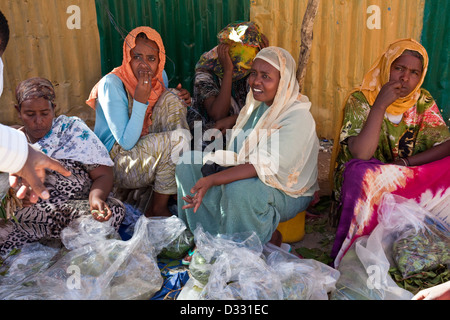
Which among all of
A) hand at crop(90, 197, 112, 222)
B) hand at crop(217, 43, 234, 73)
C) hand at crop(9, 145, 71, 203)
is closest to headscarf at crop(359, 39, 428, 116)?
hand at crop(217, 43, 234, 73)

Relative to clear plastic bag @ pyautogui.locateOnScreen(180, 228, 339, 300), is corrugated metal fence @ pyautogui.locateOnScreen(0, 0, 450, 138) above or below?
above

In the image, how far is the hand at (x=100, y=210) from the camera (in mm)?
3119

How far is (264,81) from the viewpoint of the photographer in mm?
3295

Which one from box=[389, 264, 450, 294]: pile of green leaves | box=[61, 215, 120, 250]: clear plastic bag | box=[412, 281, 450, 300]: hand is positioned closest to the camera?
box=[412, 281, 450, 300]: hand

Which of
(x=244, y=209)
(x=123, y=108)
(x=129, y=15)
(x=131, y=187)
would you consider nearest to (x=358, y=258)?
(x=244, y=209)

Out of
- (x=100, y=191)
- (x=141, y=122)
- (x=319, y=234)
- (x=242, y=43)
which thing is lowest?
(x=319, y=234)

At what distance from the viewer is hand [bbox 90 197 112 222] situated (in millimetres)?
3119

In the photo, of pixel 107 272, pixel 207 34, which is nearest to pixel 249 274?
pixel 107 272

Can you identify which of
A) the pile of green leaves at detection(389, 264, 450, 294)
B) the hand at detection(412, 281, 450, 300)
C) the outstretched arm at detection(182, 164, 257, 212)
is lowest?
the pile of green leaves at detection(389, 264, 450, 294)

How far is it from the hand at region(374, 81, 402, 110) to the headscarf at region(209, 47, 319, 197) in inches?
20.0

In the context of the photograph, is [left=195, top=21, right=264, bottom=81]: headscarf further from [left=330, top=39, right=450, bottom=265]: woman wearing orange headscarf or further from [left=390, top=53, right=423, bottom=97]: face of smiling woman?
[left=390, top=53, right=423, bottom=97]: face of smiling woman

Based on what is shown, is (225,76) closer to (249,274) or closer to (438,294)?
(249,274)

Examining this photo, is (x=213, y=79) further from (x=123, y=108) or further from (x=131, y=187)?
(x=131, y=187)

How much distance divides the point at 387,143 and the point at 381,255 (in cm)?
100
